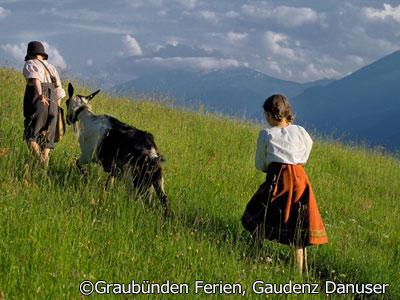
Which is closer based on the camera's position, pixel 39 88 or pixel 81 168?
pixel 81 168

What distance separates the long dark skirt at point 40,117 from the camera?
7.11m

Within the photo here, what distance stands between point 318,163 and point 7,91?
7685 millimetres

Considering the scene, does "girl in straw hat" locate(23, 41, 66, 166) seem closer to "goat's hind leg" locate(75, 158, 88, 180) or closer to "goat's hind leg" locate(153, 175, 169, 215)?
"goat's hind leg" locate(75, 158, 88, 180)

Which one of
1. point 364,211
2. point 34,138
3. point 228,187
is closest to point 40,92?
point 34,138

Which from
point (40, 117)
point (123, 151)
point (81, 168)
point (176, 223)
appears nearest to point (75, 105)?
point (40, 117)

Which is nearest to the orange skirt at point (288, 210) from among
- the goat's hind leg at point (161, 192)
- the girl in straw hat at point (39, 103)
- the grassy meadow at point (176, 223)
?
the grassy meadow at point (176, 223)

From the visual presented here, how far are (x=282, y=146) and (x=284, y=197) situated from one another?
1.91ft

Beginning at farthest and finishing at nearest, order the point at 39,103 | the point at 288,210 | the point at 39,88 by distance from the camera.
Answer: the point at 39,103, the point at 39,88, the point at 288,210

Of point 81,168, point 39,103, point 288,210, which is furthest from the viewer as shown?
point 39,103

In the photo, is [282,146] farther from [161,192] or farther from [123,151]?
[123,151]

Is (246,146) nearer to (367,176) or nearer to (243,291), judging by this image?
(367,176)

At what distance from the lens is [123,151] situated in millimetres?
5898

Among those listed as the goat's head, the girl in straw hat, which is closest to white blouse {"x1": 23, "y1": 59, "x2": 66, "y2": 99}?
the girl in straw hat

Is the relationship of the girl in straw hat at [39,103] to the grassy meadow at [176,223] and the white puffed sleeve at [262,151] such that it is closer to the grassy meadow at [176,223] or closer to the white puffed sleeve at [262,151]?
the grassy meadow at [176,223]
